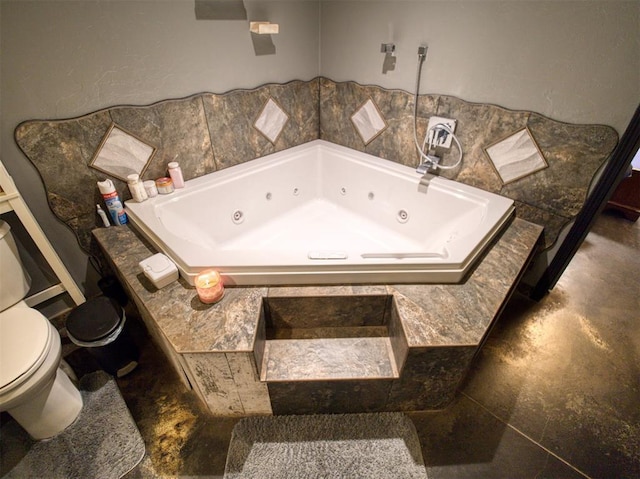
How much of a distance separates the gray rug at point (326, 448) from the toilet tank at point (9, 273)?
103 cm

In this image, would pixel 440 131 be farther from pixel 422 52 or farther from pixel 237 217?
pixel 237 217

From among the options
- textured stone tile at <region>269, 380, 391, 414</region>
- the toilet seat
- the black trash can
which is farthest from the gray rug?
the toilet seat

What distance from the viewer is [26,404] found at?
105 centimetres

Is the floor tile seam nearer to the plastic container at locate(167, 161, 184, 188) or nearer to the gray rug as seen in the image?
the gray rug

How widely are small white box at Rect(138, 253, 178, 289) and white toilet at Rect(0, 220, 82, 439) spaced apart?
39 cm

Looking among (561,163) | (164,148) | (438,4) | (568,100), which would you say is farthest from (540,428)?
(164,148)

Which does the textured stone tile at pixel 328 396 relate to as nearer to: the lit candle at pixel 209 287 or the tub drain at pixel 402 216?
the lit candle at pixel 209 287

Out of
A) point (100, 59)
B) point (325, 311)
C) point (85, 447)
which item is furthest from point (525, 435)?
point (100, 59)

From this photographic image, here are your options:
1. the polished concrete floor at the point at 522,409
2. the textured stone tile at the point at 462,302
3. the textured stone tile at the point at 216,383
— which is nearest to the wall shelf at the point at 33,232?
the polished concrete floor at the point at 522,409

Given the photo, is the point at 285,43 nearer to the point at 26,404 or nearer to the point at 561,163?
the point at 561,163

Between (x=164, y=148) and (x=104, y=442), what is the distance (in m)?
1.34

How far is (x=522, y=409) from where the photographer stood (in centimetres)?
126

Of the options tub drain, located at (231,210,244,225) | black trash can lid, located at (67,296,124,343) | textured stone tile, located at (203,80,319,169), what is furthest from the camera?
tub drain, located at (231,210,244,225)

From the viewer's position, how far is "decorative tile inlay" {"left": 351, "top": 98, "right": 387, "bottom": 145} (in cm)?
189
